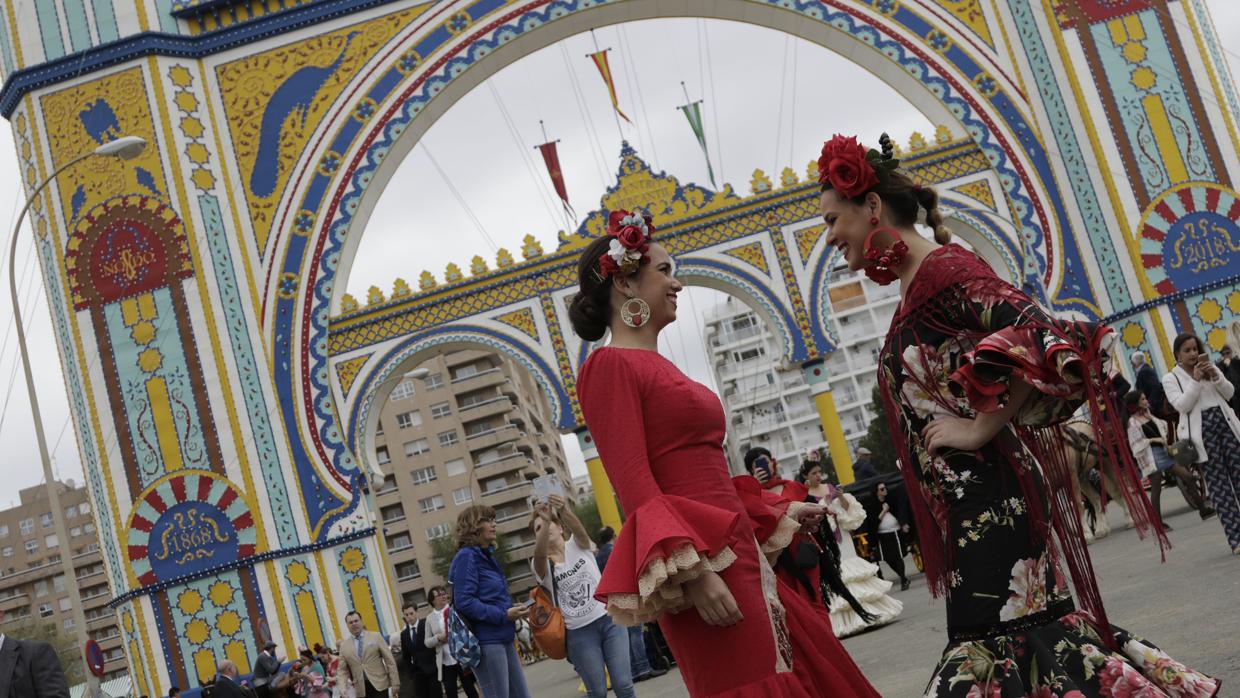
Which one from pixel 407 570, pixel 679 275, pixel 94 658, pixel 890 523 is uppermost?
pixel 679 275

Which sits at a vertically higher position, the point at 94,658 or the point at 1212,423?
the point at 94,658

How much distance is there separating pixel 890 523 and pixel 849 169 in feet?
32.4

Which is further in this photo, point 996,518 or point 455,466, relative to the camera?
point 455,466

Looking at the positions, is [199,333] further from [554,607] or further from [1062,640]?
[1062,640]

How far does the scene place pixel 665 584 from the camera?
3.05 metres

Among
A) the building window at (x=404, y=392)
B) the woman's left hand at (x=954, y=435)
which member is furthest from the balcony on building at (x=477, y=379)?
the woman's left hand at (x=954, y=435)

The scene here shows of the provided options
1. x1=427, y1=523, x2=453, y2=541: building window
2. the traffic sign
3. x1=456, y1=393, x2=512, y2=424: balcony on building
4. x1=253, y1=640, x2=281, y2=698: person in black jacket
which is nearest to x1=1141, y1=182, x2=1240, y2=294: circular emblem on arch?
x1=253, y1=640, x2=281, y2=698: person in black jacket

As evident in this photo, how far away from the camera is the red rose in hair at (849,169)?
9.82ft

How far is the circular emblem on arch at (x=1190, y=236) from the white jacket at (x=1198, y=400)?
7175 millimetres

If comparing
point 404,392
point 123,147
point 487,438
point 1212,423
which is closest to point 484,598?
point 1212,423

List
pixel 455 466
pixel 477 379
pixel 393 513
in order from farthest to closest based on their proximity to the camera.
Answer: pixel 477 379, pixel 455 466, pixel 393 513

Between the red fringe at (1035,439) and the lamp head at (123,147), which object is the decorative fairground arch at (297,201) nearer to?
the lamp head at (123,147)

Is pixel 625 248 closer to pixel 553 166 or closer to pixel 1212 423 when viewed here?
pixel 1212 423

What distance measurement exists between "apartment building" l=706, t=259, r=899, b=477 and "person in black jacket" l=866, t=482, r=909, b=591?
212ft
